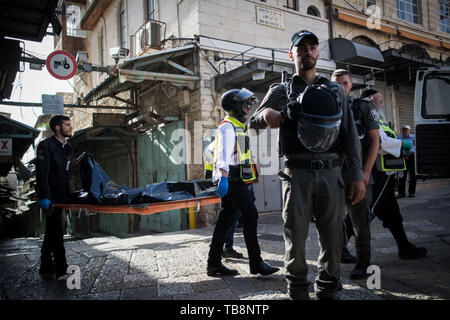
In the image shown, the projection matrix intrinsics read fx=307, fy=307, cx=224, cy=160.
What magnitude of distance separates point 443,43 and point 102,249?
1763 centimetres

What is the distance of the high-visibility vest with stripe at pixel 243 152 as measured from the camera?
11.3 ft

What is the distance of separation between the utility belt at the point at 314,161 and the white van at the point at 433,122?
2577mm

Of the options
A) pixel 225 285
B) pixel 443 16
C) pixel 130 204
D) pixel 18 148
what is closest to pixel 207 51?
pixel 130 204

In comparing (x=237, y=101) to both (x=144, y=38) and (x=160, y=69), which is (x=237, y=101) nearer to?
(x=160, y=69)

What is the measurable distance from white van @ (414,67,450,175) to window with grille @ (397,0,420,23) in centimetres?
1195

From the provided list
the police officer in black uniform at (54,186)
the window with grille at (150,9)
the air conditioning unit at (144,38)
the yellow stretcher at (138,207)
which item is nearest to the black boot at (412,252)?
the yellow stretcher at (138,207)

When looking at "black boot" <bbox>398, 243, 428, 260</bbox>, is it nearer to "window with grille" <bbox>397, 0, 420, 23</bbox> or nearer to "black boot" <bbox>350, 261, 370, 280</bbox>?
"black boot" <bbox>350, 261, 370, 280</bbox>

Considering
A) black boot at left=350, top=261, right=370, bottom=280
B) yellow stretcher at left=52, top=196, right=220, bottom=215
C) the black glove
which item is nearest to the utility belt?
the black glove

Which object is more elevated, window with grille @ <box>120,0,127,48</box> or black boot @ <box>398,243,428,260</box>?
window with grille @ <box>120,0,127,48</box>

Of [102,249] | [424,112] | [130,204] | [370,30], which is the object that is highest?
[370,30]

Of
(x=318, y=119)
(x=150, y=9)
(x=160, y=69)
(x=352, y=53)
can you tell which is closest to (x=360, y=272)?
(x=318, y=119)

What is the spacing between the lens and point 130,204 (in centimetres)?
423

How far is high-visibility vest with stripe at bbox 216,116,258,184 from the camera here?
3.43 meters

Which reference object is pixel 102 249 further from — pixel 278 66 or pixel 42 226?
pixel 42 226
